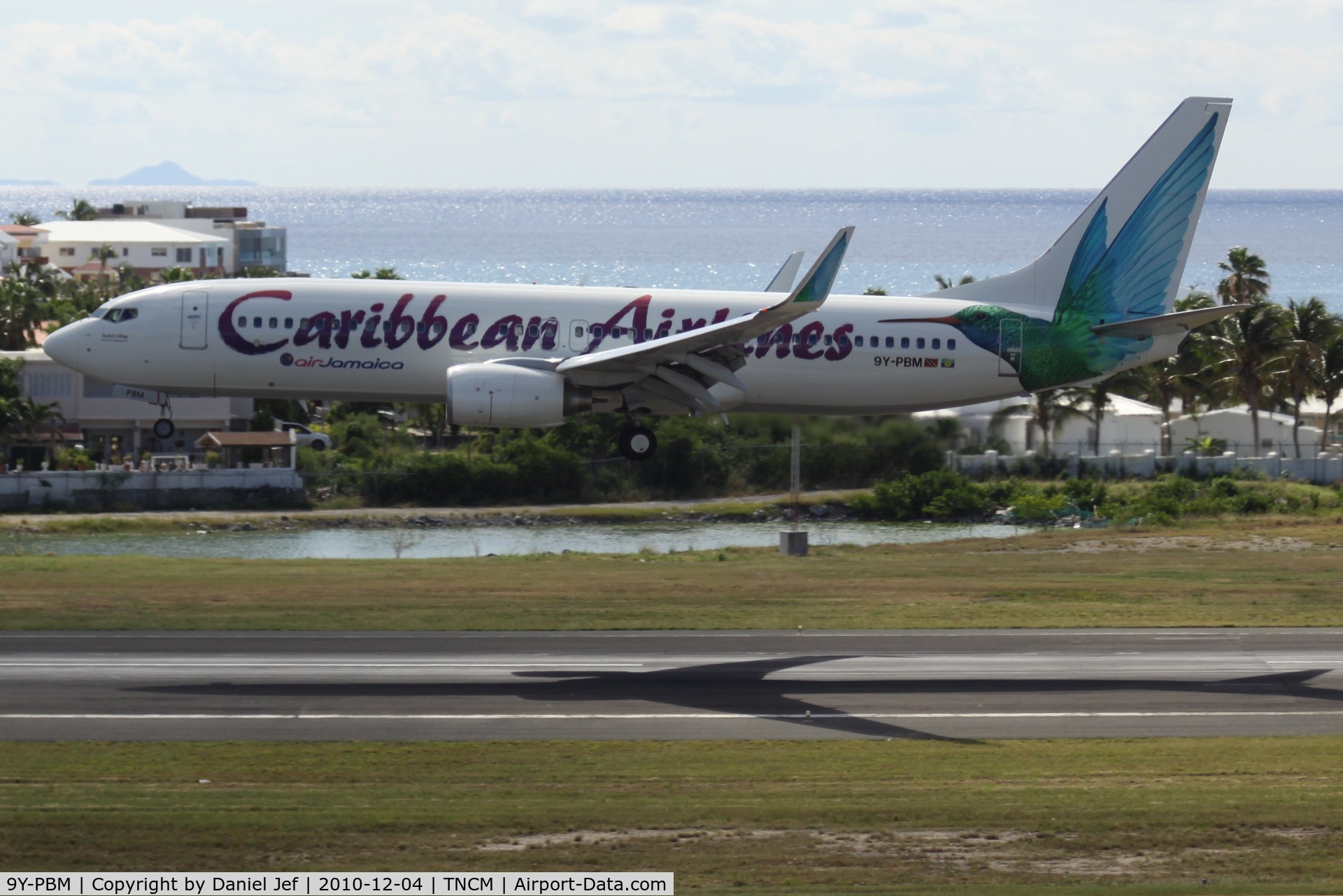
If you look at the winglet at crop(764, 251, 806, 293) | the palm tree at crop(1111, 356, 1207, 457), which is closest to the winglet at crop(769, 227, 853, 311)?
the winglet at crop(764, 251, 806, 293)

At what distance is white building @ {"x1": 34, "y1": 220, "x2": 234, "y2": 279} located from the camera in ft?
589

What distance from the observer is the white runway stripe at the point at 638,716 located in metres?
25.3

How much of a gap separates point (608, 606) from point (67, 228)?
577 ft

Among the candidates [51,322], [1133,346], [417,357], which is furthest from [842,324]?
[51,322]

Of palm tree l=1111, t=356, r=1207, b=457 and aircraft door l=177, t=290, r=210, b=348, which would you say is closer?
aircraft door l=177, t=290, r=210, b=348

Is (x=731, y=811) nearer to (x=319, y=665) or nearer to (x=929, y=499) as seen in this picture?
(x=319, y=665)

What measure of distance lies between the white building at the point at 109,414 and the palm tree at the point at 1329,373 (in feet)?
192

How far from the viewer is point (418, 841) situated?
1855cm

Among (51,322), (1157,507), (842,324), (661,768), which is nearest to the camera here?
(661,768)

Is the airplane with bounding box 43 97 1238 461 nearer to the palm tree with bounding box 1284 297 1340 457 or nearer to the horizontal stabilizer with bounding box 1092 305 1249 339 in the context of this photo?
the horizontal stabilizer with bounding box 1092 305 1249 339

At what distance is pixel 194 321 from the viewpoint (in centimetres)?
3975

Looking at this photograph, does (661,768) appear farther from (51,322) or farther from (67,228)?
A: (67,228)

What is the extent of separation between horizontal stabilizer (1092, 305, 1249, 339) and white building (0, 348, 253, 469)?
49.7 metres

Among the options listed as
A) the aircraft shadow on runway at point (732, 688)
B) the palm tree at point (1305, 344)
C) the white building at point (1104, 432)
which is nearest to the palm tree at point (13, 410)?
the white building at point (1104, 432)
